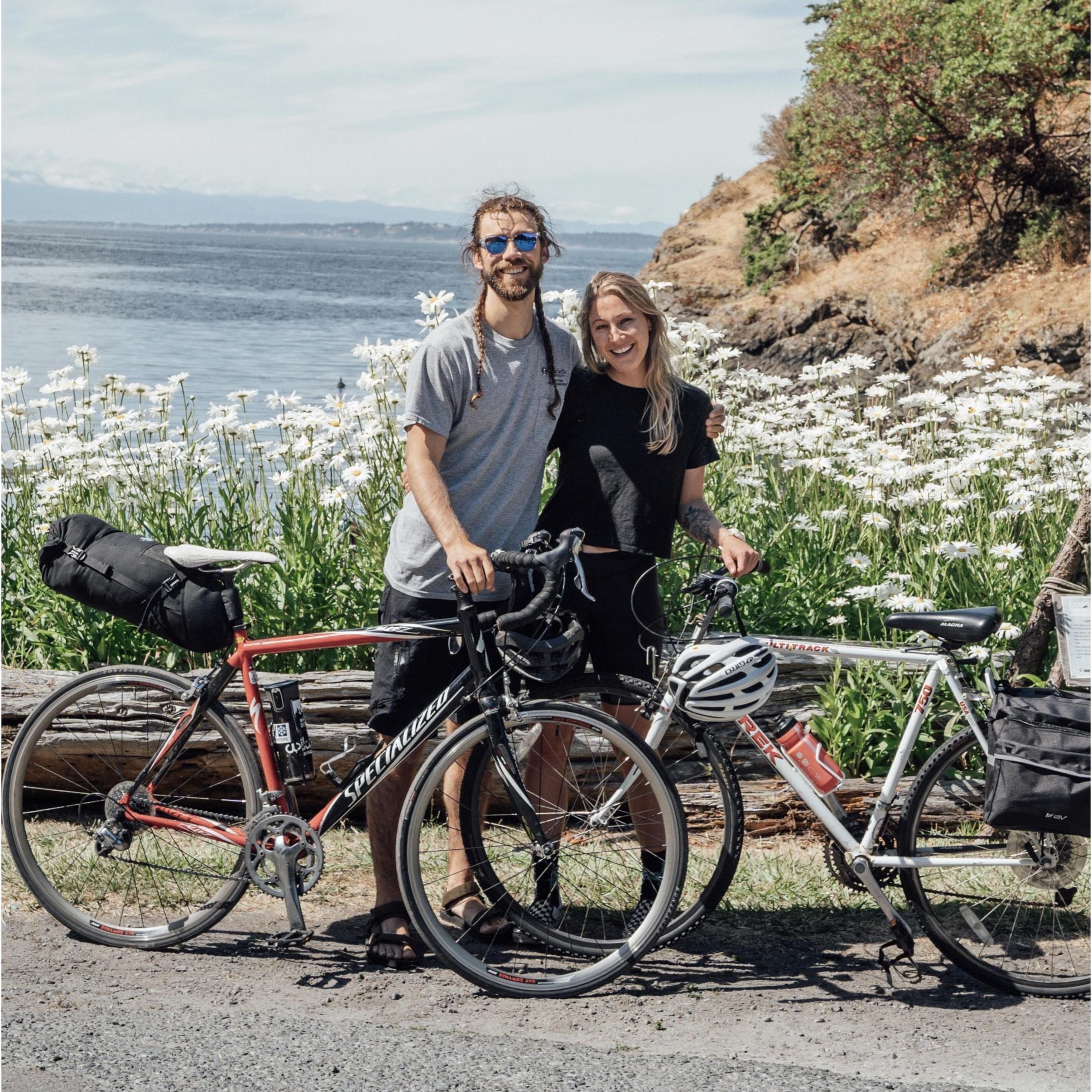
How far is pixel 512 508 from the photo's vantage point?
3986 mm

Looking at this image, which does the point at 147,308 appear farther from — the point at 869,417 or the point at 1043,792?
the point at 1043,792

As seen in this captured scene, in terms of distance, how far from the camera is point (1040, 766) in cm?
356

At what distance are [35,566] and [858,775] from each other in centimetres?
380

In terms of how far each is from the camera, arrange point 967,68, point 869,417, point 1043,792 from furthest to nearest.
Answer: point 967,68 → point 869,417 → point 1043,792

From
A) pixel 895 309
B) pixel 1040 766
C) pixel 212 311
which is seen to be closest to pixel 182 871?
pixel 1040 766

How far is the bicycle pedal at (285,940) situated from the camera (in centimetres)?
394

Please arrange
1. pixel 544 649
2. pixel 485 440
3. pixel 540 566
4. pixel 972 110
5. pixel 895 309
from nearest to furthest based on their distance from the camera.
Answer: pixel 540 566 → pixel 544 649 → pixel 485 440 → pixel 972 110 → pixel 895 309

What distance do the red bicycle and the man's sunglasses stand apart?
2.98 ft

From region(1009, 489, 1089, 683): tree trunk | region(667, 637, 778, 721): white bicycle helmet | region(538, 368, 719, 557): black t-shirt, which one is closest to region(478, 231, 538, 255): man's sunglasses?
region(538, 368, 719, 557): black t-shirt

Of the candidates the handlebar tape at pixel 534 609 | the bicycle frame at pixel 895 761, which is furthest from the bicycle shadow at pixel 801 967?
the handlebar tape at pixel 534 609

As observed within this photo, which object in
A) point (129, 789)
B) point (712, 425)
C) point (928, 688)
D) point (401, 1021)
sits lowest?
point (401, 1021)

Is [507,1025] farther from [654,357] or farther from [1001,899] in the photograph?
[654,357]

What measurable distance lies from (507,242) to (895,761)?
6.37 feet

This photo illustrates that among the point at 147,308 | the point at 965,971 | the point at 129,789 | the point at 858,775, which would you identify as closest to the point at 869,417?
the point at 858,775
